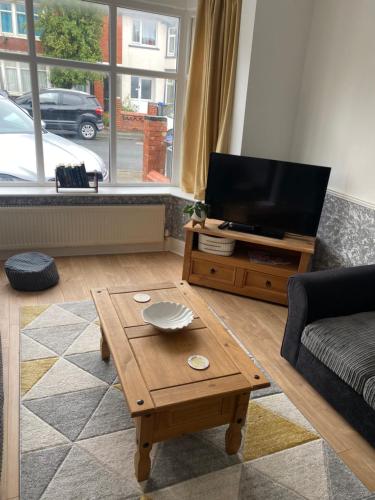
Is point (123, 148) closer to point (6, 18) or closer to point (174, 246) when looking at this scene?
point (174, 246)

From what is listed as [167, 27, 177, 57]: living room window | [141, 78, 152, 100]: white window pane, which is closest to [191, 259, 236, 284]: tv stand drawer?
[141, 78, 152, 100]: white window pane

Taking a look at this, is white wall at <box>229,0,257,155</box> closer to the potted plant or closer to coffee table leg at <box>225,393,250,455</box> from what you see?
the potted plant

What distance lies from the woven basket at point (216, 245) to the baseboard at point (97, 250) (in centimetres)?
94

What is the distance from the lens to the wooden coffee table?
142cm

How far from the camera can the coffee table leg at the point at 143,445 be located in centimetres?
141

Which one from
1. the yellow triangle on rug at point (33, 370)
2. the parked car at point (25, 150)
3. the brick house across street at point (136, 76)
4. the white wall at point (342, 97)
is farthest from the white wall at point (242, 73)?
the yellow triangle on rug at point (33, 370)

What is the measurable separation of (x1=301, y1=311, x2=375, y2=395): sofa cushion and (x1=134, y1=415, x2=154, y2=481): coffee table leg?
3.29ft

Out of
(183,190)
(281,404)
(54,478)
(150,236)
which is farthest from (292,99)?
(54,478)

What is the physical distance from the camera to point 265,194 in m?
3.11

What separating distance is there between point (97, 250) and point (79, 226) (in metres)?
0.35

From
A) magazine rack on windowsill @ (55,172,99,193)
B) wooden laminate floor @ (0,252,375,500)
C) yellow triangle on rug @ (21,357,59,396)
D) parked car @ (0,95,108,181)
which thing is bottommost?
wooden laminate floor @ (0,252,375,500)

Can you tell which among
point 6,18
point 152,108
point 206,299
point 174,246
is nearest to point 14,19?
point 6,18

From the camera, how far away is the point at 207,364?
1.59 metres

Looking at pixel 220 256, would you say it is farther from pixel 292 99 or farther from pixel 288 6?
pixel 288 6
